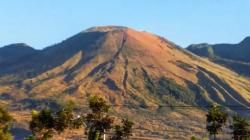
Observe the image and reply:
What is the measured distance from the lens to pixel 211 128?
12000cm

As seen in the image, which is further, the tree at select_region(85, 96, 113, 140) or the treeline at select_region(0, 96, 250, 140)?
the tree at select_region(85, 96, 113, 140)

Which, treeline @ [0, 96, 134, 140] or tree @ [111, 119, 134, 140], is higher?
treeline @ [0, 96, 134, 140]

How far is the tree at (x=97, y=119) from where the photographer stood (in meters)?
111

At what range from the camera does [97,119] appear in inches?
4422

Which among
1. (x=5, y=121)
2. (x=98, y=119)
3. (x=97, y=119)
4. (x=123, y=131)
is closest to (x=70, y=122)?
(x=97, y=119)

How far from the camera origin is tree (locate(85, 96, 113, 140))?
111 m

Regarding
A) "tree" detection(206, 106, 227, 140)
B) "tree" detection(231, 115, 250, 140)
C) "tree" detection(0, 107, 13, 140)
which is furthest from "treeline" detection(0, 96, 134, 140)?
"tree" detection(231, 115, 250, 140)

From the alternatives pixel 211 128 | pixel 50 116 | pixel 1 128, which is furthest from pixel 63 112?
pixel 211 128

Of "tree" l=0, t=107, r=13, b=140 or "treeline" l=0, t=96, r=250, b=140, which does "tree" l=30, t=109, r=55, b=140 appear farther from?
"tree" l=0, t=107, r=13, b=140

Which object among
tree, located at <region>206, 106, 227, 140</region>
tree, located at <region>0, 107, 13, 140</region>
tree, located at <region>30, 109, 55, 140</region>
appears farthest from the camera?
tree, located at <region>206, 106, 227, 140</region>

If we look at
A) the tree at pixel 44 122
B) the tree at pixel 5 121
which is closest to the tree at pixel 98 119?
the tree at pixel 44 122

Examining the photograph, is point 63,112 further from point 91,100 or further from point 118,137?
point 118,137

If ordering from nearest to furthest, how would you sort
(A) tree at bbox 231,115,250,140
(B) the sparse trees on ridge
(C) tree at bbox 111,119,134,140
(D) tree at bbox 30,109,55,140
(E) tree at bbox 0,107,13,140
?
(E) tree at bbox 0,107,13,140, (B) the sparse trees on ridge, (D) tree at bbox 30,109,55,140, (A) tree at bbox 231,115,250,140, (C) tree at bbox 111,119,134,140

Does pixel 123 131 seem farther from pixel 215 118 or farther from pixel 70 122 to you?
pixel 215 118
